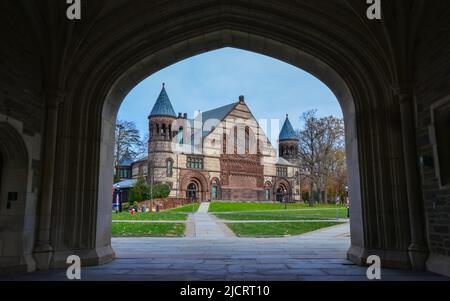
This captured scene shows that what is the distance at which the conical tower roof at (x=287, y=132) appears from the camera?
60.9 m

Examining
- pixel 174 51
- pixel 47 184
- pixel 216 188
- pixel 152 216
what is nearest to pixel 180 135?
pixel 216 188

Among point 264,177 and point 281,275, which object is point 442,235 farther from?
point 264,177

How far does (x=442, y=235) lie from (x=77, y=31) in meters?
6.76

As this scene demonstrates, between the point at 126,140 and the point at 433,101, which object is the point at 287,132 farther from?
the point at 433,101

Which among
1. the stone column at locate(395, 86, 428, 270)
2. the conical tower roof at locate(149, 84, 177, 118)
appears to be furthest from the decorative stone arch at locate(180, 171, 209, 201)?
the stone column at locate(395, 86, 428, 270)

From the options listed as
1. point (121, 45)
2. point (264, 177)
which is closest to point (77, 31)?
point (121, 45)

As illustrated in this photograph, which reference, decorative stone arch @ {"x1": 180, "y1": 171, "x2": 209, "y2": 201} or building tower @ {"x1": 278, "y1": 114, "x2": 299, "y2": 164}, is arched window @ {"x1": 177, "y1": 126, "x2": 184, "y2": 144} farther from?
building tower @ {"x1": 278, "y1": 114, "x2": 299, "y2": 164}

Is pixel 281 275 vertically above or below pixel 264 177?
below

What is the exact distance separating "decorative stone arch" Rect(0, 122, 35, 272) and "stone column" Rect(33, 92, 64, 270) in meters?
0.15

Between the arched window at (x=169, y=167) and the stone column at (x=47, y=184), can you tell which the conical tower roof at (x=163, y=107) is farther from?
the stone column at (x=47, y=184)

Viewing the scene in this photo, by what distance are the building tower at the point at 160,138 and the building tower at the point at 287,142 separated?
21638 millimetres

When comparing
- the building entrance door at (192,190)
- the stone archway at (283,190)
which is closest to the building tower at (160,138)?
the building entrance door at (192,190)

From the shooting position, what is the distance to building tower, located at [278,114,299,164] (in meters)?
60.1
